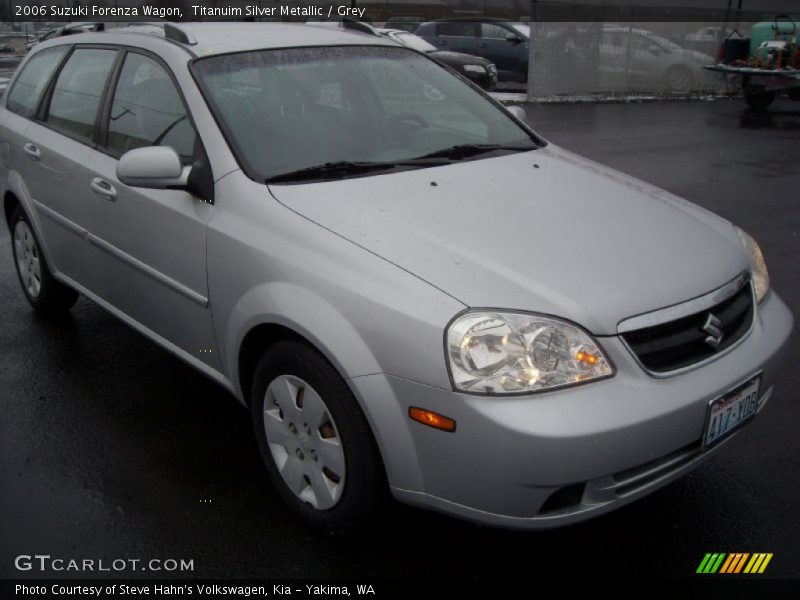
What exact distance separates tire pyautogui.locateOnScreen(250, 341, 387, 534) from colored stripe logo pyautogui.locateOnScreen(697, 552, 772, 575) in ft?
3.66

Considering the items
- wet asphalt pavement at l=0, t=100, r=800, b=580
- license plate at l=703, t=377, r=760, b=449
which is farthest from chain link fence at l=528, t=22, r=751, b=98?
license plate at l=703, t=377, r=760, b=449

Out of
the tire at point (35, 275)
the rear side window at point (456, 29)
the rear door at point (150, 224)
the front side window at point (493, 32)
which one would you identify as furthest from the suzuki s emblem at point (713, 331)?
the rear side window at point (456, 29)

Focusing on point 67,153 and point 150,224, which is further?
point 67,153

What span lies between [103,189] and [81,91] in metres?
0.82

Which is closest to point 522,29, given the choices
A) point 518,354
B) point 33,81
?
point 33,81

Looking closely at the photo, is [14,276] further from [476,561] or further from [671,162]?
[671,162]

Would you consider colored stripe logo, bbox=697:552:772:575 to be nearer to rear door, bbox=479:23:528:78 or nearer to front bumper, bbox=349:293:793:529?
front bumper, bbox=349:293:793:529

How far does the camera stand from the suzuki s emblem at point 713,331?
265 cm

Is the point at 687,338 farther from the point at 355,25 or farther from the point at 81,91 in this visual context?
the point at 81,91

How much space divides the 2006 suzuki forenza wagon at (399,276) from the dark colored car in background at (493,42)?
1546 cm

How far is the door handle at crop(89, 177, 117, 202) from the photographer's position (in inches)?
144

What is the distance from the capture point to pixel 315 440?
2.77 meters

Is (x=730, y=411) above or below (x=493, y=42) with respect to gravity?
above

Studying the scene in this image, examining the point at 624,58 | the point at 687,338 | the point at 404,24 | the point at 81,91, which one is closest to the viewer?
the point at 687,338
